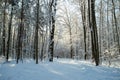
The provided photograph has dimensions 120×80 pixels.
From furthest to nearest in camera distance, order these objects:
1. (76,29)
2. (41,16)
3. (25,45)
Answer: (76,29)
(25,45)
(41,16)

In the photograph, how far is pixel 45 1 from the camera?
26016 millimetres

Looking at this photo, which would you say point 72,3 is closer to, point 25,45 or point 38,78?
point 25,45

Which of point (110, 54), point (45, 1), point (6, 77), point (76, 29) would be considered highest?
point (45, 1)

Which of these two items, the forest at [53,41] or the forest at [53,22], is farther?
the forest at [53,22]

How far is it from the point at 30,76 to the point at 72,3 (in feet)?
66.2

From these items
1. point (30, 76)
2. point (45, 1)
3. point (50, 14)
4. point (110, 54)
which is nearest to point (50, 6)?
point (50, 14)

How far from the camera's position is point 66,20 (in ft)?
137

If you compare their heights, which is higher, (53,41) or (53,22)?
(53,22)

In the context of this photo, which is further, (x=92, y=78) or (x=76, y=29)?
(x=76, y=29)

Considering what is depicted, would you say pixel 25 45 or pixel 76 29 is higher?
pixel 76 29

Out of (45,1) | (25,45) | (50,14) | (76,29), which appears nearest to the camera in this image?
(50,14)

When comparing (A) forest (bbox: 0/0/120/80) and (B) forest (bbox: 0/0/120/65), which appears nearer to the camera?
(A) forest (bbox: 0/0/120/80)

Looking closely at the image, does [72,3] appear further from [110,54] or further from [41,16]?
[110,54]

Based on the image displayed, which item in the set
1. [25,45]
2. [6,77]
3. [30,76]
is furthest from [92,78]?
[25,45]
